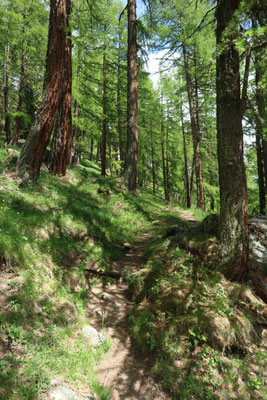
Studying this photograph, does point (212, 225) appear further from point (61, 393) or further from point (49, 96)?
point (49, 96)

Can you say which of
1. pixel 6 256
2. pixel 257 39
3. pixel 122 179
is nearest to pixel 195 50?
pixel 122 179

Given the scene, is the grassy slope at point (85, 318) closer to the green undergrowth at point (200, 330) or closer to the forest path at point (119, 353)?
the green undergrowth at point (200, 330)

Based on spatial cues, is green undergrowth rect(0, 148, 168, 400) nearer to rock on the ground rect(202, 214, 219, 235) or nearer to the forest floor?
the forest floor

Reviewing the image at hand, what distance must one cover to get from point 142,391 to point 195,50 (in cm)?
1745

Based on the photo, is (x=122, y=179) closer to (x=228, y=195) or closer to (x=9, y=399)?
(x=228, y=195)

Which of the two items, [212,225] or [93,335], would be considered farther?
[212,225]

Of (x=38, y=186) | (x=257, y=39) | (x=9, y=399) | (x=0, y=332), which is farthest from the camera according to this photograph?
(x=38, y=186)

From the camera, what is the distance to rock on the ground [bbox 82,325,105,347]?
10.7 feet

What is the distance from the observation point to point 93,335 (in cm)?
335

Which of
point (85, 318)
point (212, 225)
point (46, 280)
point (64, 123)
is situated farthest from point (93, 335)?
point (64, 123)

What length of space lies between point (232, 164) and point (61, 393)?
4.53 m

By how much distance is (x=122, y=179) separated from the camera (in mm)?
11266

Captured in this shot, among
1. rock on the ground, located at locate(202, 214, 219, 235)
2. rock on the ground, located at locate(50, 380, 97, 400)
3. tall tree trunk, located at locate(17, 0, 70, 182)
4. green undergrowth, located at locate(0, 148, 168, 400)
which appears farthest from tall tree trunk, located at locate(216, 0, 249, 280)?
tall tree trunk, located at locate(17, 0, 70, 182)

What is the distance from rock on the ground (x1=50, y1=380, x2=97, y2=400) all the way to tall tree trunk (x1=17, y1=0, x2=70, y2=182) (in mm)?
5069
